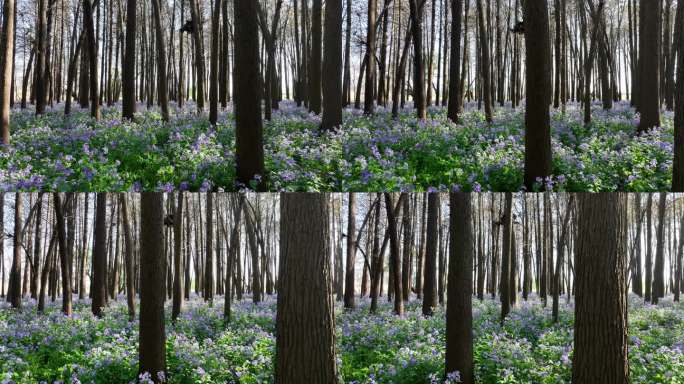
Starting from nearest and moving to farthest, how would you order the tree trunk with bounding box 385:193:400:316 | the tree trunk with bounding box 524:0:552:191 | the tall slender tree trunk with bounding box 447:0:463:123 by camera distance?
1. the tree trunk with bounding box 524:0:552:191
2. the tall slender tree trunk with bounding box 447:0:463:123
3. the tree trunk with bounding box 385:193:400:316

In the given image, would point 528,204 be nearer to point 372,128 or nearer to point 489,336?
point 489,336

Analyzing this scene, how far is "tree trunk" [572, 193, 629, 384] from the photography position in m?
6.85

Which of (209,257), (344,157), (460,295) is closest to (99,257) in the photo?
(209,257)

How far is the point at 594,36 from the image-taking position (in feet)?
24.8

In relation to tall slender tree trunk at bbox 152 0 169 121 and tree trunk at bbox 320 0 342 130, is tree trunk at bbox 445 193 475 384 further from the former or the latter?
tall slender tree trunk at bbox 152 0 169 121

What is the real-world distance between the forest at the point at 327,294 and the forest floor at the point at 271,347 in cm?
3

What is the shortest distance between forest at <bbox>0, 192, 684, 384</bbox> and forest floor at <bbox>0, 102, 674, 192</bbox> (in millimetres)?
561

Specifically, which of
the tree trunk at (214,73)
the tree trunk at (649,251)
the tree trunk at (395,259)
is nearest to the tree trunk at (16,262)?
the tree trunk at (214,73)

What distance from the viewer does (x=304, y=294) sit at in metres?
6.57

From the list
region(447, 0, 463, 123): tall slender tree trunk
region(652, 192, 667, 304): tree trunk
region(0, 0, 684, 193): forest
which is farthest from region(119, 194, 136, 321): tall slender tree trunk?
region(652, 192, 667, 304): tree trunk

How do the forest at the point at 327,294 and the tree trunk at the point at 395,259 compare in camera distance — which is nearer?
the forest at the point at 327,294

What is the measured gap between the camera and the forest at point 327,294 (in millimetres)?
6859

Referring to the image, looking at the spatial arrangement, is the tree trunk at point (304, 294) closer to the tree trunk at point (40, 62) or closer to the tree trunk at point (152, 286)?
the tree trunk at point (152, 286)

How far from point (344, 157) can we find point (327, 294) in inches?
74.5
